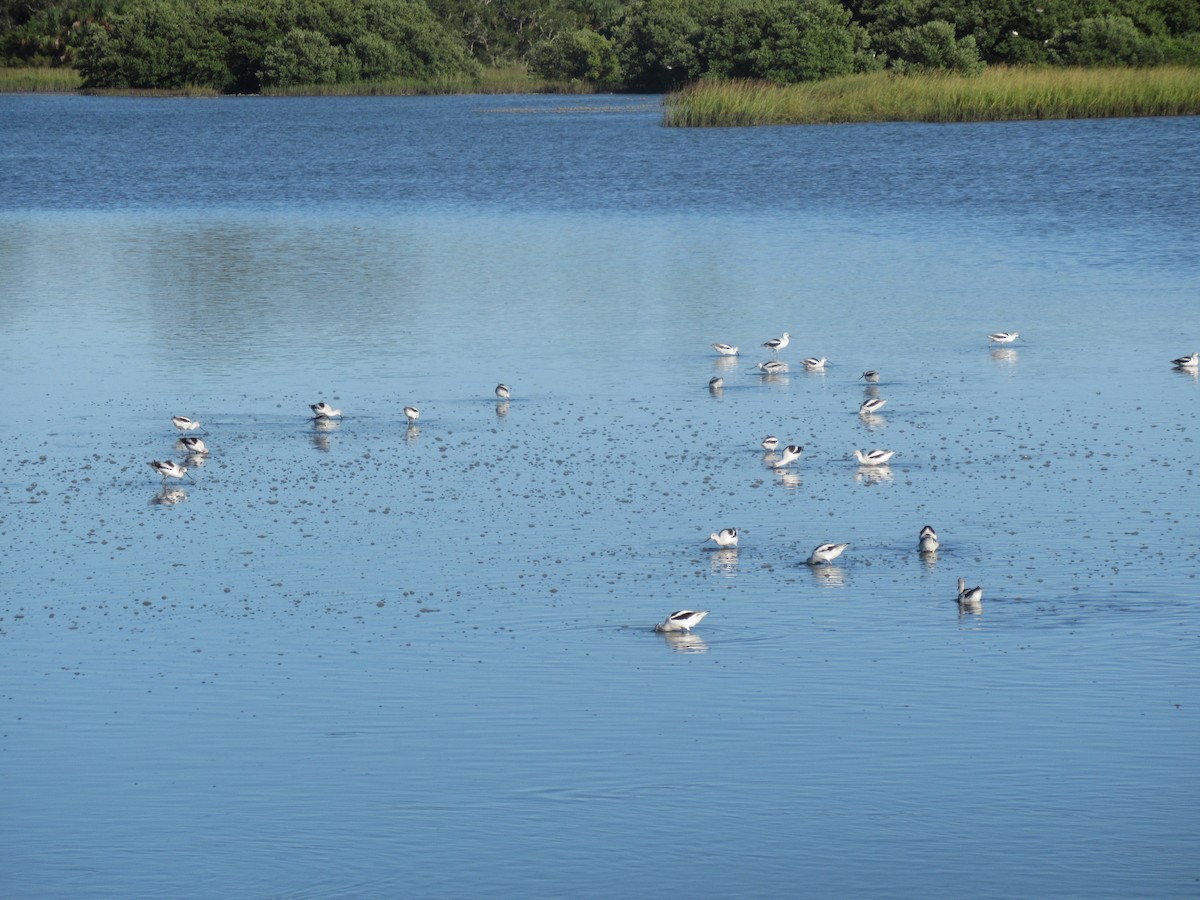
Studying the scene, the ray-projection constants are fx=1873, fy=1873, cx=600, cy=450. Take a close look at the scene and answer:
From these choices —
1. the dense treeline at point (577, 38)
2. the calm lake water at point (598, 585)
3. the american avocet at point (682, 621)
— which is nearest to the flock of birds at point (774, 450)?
the american avocet at point (682, 621)

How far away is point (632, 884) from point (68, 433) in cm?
1368

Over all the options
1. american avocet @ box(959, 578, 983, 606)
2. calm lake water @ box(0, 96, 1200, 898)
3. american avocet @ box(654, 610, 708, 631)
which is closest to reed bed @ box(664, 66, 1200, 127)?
calm lake water @ box(0, 96, 1200, 898)

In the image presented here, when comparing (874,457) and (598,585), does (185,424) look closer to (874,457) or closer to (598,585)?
(598,585)

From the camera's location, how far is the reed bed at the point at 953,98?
73938mm

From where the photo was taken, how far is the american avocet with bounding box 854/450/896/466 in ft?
63.4

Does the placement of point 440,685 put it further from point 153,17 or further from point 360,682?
point 153,17

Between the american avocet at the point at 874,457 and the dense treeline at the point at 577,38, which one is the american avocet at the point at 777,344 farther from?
the dense treeline at the point at 577,38

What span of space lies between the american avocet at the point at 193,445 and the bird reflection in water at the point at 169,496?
119 centimetres

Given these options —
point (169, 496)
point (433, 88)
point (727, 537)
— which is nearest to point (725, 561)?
point (727, 537)

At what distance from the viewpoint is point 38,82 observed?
141m

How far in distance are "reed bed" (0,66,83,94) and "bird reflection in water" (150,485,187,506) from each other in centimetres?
12793

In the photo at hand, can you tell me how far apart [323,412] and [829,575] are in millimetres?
8508

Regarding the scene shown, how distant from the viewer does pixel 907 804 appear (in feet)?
35.8

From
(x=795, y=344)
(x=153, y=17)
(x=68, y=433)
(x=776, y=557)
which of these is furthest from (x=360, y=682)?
(x=153, y=17)
